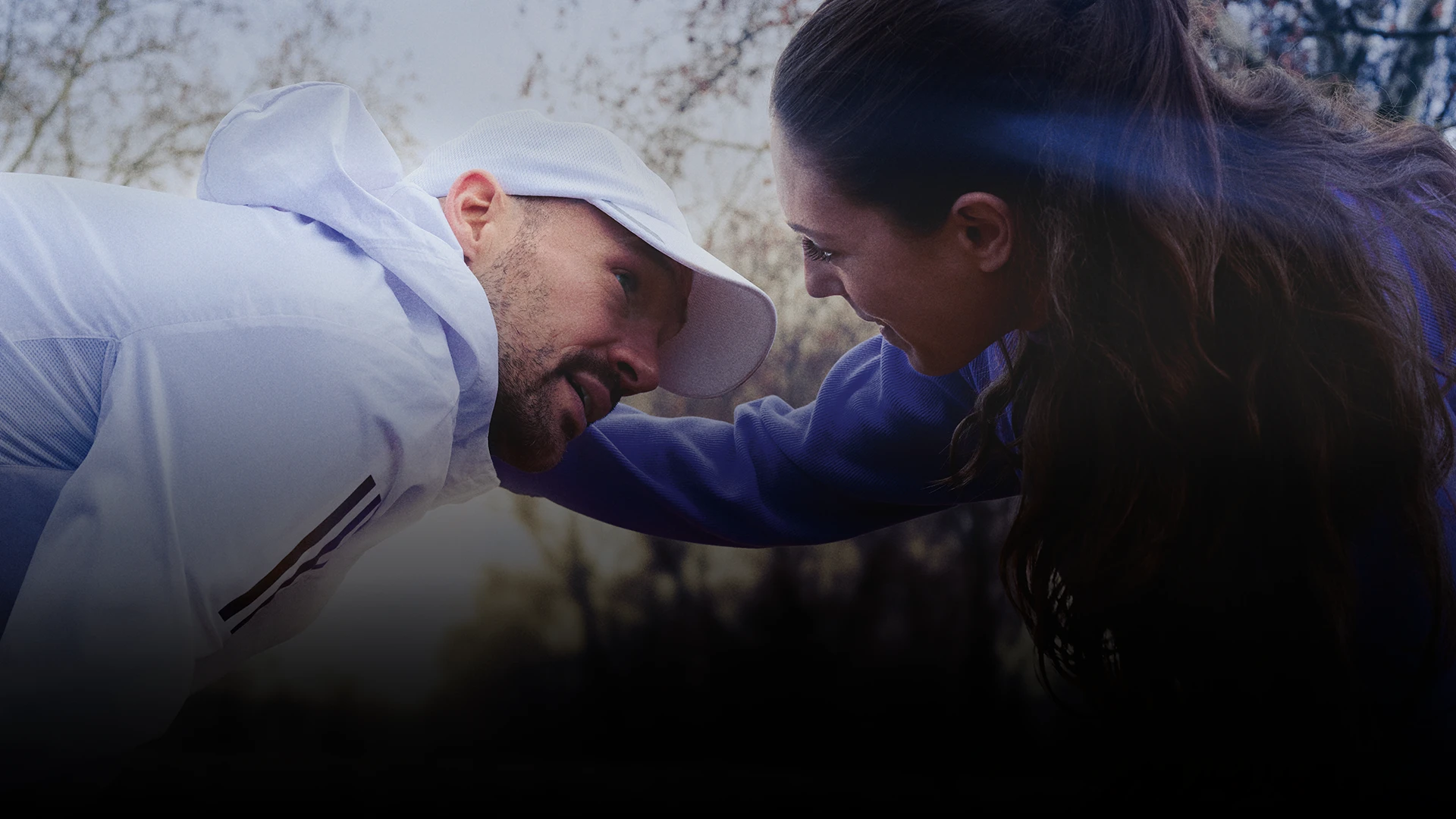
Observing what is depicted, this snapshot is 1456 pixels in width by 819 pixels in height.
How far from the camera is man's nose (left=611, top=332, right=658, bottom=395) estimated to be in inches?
32.5

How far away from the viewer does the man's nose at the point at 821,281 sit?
79 centimetres

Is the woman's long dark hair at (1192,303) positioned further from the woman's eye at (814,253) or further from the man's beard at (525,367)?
the man's beard at (525,367)

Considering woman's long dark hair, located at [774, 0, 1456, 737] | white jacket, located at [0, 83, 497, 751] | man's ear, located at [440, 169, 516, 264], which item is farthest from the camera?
man's ear, located at [440, 169, 516, 264]

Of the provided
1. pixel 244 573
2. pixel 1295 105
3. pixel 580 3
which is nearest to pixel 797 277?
pixel 580 3

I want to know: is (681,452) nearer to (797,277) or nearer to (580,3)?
(797,277)

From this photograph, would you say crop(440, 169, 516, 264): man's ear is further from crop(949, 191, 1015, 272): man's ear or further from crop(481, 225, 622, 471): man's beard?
crop(949, 191, 1015, 272): man's ear

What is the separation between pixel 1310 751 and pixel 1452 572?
16 cm

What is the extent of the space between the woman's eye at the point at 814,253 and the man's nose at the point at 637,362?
0.48 feet

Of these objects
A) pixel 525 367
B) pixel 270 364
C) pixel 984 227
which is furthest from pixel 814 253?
pixel 270 364

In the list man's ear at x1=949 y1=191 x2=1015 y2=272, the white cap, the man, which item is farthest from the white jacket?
man's ear at x1=949 y1=191 x2=1015 y2=272

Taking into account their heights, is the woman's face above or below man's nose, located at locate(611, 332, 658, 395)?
above

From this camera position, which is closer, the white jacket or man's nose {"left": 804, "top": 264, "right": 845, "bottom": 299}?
the white jacket

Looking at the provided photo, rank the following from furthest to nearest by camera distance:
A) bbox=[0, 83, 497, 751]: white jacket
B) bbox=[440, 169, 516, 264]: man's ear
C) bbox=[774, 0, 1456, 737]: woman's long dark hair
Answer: bbox=[440, 169, 516, 264]: man's ear < bbox=[774, 0, 1456, 737]: woman's long dark hair < bbox=[0, 83, 497, 751]: white jacket

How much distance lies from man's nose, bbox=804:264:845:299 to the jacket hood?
0.78 feet
